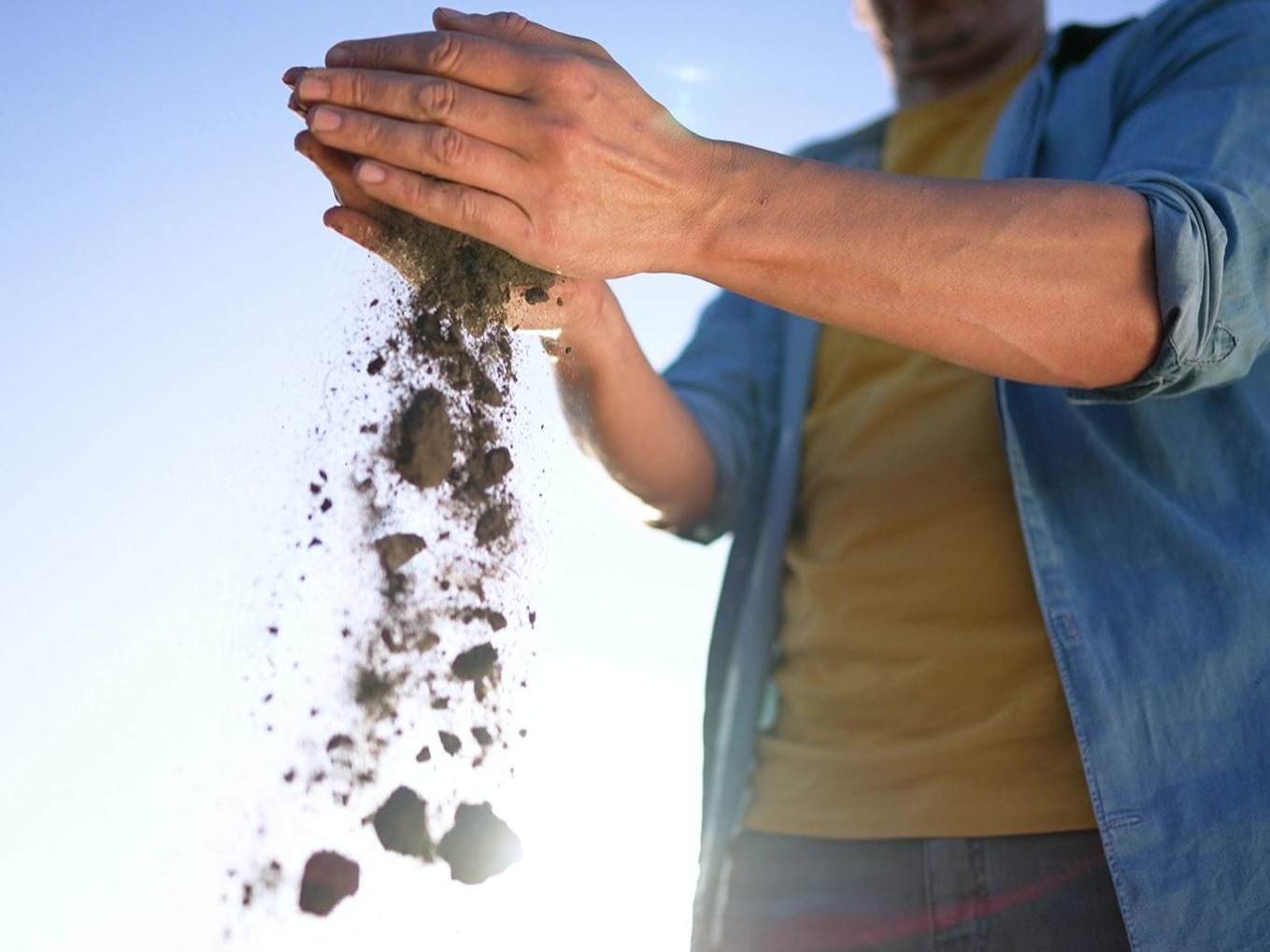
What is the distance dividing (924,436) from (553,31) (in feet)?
2.39

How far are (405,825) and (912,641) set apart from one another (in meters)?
0.64

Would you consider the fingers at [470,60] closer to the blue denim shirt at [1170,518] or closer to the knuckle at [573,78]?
the knuckle at [573,78]

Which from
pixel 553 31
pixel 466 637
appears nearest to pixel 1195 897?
pixel 466 637

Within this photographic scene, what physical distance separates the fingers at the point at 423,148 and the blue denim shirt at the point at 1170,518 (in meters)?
0.55

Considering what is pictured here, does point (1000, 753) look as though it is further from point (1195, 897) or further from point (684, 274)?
point (684, 274)

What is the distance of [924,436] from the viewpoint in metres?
1.50

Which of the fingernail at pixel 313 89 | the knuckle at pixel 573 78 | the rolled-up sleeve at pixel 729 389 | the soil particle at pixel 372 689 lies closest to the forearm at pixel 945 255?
the knuckle at pixel 573 78

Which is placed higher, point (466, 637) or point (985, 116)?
point (985, 116)

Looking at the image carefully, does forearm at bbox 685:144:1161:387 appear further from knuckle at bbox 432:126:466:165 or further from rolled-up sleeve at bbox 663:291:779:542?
rolled-up sleeve at bbox 663:291:779:542

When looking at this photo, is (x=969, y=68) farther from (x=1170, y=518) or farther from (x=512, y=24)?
(x=512, y=24)

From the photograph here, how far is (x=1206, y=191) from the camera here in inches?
45.9

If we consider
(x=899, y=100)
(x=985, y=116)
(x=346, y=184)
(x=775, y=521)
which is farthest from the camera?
(x=899, y=100)

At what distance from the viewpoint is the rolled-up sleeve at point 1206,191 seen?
3.61ft

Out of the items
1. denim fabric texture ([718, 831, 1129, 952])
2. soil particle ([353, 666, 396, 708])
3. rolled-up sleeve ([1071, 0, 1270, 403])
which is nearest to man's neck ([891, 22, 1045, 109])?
rolled-up sleeve ([1071, 0, 1270, 403])
